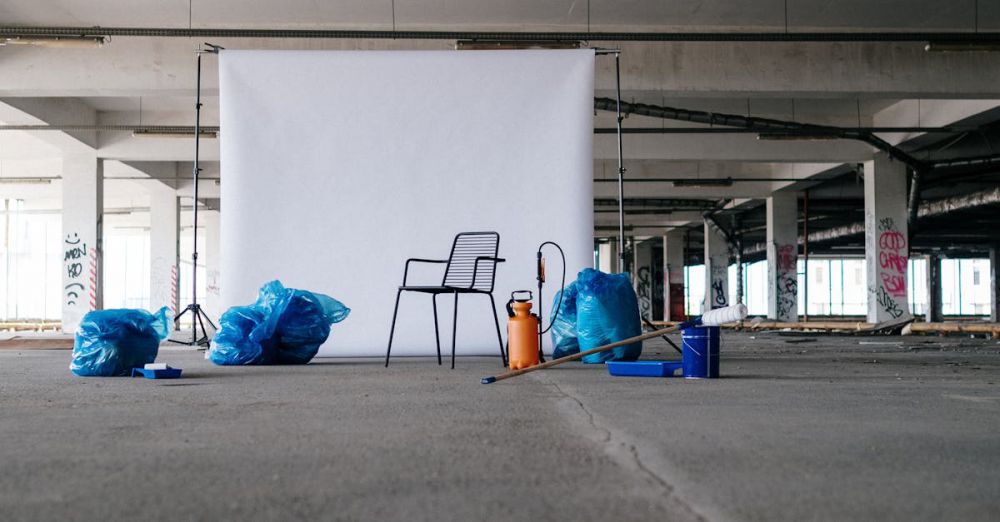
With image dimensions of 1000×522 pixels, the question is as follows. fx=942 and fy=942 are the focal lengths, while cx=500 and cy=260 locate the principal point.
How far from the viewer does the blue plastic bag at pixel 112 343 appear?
16.4ft

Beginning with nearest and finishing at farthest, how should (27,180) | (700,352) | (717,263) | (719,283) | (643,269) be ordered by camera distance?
(700,352)
(27,180)
(719,283)
(717,263)
(643,269)

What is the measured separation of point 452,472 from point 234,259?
209 inches

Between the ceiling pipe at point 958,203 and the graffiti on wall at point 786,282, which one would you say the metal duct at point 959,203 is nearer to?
the ceiling pipe at point 958,203

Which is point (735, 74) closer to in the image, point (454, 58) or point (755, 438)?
point (454, 58)

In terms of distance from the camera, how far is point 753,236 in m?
32.5

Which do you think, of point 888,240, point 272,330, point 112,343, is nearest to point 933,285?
point 888,240

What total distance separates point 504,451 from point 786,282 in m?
19.5

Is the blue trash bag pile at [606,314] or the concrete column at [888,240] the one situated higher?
the concrete column at [888,240]

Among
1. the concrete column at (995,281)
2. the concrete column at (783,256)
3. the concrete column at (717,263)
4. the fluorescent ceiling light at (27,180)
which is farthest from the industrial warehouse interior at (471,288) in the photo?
the concrete column at (995,281)

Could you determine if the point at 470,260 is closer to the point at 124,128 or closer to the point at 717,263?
the point at 124,128

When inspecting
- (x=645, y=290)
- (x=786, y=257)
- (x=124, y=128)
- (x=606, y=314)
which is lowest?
(x=606, y=314)

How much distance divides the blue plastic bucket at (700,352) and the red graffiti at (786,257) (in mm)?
16592

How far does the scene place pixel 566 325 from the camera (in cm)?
637

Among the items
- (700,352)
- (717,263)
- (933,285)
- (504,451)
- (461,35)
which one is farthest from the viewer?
(933,285)
